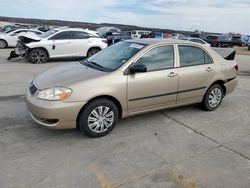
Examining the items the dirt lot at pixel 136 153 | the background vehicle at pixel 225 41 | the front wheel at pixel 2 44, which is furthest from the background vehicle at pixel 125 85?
the background vehicle at pixel 225 41

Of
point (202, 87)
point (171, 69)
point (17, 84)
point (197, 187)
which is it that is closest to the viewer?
point (197, 187)

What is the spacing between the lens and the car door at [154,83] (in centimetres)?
480

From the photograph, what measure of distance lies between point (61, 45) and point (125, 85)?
9485 mm

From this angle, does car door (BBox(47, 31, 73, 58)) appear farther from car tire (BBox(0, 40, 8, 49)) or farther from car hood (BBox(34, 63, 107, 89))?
car tire (BBox(0, 40, 8, 49))

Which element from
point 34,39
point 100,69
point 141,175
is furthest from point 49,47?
point 141,175

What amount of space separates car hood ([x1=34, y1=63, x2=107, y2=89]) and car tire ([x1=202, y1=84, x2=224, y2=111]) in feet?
7.99

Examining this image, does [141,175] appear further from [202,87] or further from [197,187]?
[202,87]

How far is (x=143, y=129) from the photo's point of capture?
4.99 metres

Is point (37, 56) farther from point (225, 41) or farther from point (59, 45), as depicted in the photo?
point (225, 41)

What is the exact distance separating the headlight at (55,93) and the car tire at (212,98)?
2990 millimetres

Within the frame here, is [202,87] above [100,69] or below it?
below

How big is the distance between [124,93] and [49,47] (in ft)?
31.0

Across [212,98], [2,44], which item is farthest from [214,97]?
[2,44]

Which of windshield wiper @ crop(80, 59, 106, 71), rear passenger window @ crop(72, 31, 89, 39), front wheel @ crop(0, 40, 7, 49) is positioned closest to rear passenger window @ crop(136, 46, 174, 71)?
windshield wiper @ crop(80, 59, 106, 71)
